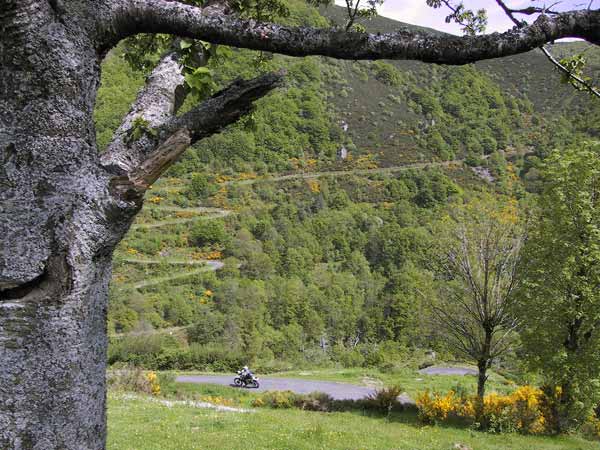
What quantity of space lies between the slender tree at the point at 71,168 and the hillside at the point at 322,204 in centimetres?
191

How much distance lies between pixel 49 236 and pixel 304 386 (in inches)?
852

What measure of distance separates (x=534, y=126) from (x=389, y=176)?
2975 cm

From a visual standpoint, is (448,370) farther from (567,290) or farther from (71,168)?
(71,168)

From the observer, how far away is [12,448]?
5.31ft

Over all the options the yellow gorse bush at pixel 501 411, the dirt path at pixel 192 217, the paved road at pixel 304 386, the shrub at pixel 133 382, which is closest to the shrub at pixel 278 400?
the paved road at pixel 304 386

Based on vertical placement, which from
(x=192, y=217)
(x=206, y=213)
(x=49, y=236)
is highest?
(x=206, y=213)

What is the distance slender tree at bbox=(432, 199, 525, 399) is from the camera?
14.9 m

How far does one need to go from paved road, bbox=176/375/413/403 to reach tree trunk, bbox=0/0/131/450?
17698 mm

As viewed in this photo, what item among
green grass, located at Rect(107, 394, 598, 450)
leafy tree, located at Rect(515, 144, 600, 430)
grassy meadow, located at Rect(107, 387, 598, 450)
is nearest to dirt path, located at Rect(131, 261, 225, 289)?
grassy meadow, located at Rect(107, 387, 598, 450)

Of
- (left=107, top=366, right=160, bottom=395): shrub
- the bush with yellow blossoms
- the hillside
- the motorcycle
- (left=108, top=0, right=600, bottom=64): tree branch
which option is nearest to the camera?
(left=108, top=0, right=600, bottom=64): tree branch

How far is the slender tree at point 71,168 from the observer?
167 centimetres

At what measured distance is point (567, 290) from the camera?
13406 mm

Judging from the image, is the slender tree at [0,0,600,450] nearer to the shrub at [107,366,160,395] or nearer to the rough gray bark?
the rough gray bark

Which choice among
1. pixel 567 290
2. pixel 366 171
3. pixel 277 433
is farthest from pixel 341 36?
pixel 366 171
